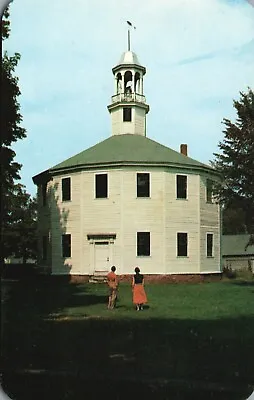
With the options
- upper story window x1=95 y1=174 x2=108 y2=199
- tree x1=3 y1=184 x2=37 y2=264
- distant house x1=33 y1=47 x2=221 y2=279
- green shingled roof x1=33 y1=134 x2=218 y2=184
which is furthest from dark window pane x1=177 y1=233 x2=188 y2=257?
tree x1=3 y1=184 x2=37 y2=264

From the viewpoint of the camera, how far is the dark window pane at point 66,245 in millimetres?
5113

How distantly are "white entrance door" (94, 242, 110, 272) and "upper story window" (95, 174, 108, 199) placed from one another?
0.36 meters

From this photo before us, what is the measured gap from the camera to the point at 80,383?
4.74m

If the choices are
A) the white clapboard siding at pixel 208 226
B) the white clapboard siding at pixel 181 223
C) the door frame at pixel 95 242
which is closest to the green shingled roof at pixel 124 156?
the white clapboard siding at pixel 181 223

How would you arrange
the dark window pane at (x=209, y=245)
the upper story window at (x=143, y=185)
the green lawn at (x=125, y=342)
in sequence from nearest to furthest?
1. the green lawn at (x=125, y=342)
2. the upper story window at (x=143, y=185)
3. the dark window pane at (x=209, y=245)

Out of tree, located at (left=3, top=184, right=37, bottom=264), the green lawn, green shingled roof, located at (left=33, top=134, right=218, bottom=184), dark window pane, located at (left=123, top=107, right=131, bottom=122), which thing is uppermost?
dark window pane, located at (left=123, top=107, right=131, bottom=122)

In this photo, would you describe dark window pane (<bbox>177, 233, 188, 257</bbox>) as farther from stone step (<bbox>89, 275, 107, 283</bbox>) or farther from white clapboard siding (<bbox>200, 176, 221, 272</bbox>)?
stone step (<bbox>89, 275, 107, 283</bbox>)

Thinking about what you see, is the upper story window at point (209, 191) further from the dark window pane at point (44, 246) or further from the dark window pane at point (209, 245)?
the dark window pane at point (44, 246)

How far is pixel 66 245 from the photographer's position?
5.14m

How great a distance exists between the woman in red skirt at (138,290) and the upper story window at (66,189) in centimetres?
71

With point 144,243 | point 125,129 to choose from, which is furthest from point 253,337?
point 125,129

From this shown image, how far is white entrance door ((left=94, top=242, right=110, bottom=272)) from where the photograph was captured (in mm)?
5082

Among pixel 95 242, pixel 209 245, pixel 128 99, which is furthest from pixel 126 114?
pixel 209 245

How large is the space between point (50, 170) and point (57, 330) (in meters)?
1.11
